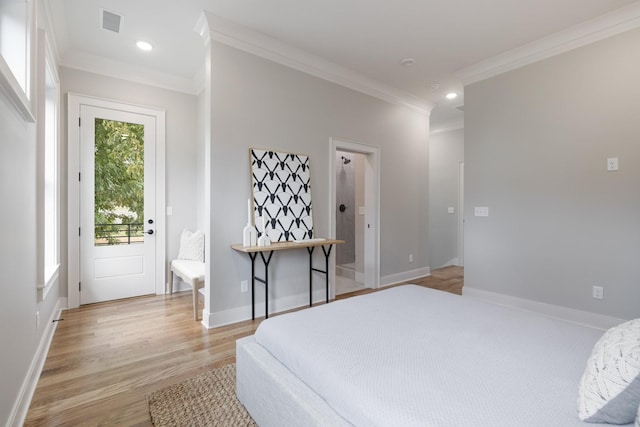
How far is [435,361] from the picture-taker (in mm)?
1174

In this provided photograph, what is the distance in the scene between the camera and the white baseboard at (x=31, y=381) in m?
1.56

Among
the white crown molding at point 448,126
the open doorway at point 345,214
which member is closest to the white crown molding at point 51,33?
the open doorway at point 345,214

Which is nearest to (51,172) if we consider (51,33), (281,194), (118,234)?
(118,234)

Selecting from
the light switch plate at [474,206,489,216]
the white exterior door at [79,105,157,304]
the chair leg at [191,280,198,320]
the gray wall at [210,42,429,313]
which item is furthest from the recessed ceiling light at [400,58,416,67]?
the chair leg at [191,280,198,320]

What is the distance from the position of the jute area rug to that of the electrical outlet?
3262mm

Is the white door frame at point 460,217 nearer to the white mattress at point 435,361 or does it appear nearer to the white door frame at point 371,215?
the white door frame at point 371,215

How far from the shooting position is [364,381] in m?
1.05

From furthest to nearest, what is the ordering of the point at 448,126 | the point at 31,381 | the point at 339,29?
the point at 448,126, the point at 339,29, the point at 31,381

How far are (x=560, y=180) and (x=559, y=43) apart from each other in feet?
4.58

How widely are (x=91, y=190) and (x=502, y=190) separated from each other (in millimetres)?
4787

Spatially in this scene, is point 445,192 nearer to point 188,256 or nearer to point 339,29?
point 339,29

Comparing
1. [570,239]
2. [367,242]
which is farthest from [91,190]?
[570,239]

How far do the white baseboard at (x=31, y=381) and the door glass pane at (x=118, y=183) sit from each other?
45.1 inches

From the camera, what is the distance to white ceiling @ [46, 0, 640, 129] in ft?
8.55
